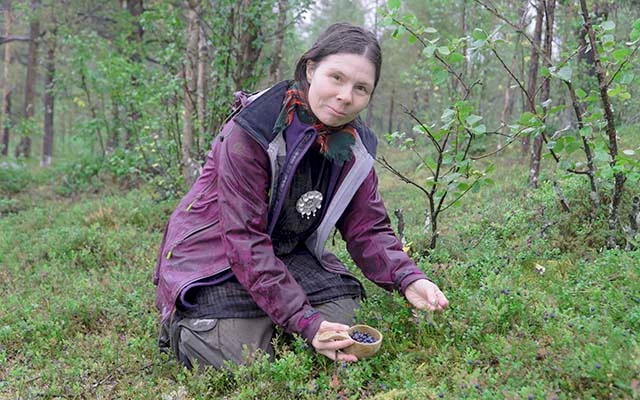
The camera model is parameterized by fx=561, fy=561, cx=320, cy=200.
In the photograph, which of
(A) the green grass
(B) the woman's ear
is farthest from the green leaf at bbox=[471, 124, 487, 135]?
(B) the woman's ear

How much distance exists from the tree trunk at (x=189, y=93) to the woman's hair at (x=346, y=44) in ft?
16.7

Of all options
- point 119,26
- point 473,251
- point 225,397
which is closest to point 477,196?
point 473,251

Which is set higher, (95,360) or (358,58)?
(358,58)

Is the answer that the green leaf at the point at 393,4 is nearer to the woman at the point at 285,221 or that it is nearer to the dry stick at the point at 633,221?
the woman at the point at 285,221

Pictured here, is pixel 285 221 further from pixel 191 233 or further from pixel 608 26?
pixel 608 26

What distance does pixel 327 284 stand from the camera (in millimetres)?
3604

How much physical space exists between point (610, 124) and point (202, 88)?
572cm

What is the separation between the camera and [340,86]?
3057 millimetres

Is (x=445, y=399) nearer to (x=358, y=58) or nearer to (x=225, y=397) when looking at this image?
(x=225, y=397)

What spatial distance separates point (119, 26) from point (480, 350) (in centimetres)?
1380

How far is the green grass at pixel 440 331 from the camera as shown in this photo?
245cm

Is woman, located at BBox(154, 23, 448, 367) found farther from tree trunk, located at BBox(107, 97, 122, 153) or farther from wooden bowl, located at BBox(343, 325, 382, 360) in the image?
tree trunk, located at BBox(107, 97, 122, 153)

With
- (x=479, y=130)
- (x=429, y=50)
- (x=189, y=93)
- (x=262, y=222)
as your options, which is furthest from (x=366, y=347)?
(x=189, y=93)

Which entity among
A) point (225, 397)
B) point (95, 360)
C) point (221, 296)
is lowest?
point (95, 360)
